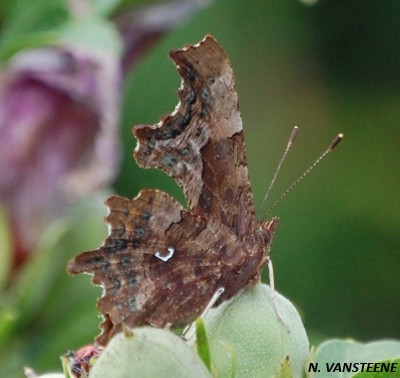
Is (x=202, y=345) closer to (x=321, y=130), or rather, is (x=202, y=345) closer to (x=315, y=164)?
(x=315, y=164)

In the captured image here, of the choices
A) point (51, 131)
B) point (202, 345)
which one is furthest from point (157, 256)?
point (51, 131)

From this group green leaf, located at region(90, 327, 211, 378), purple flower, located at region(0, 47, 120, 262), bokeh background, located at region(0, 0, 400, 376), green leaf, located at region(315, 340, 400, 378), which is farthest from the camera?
bokeh background, located at region(0, 0, 400, 376)

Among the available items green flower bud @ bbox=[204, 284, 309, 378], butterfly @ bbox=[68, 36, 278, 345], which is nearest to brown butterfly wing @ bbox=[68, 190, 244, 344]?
butterfly @ bbox=[68, 36, 278, 345]

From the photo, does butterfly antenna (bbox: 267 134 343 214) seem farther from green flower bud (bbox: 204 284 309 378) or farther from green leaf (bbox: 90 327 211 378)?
green leaf (bbox: 90 327 211 378)

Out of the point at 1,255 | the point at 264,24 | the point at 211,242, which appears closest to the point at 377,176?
the point at 264,24

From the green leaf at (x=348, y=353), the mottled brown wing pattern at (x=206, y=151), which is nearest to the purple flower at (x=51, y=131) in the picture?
the mottled brown wing pattern at (x=206, y=151)

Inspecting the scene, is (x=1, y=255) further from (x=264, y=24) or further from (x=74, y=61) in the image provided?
(x=264, y=24)
